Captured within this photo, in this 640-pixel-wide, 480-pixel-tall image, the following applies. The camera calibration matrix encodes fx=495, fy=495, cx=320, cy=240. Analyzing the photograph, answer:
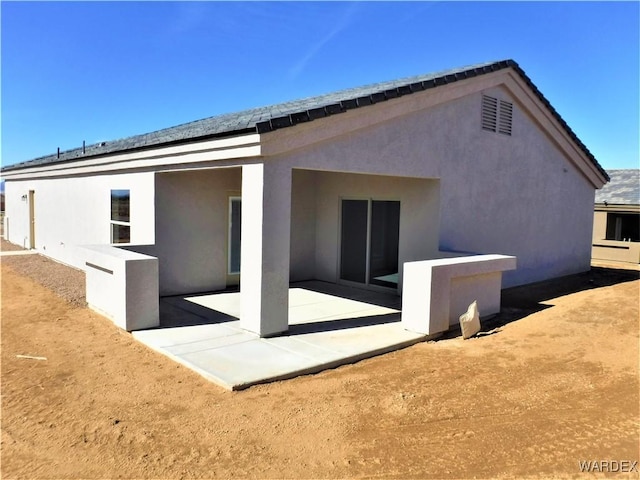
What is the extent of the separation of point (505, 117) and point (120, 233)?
982cm

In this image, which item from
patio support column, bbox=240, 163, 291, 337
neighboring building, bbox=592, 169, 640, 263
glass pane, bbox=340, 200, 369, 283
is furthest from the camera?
neighboring building, bbox=592, 169, 640, 263

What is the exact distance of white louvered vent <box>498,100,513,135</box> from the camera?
12.1m

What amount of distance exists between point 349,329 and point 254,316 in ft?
5.59

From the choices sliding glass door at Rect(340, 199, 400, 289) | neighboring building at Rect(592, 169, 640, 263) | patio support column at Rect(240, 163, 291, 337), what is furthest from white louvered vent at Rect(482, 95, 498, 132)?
neighboring building at Rect(592, 169, 640, 263)

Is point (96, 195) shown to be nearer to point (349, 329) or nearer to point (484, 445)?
point (349, 329)

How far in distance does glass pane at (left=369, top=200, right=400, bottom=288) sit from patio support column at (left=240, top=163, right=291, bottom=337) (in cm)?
443

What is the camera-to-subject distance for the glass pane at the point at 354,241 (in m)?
12.0

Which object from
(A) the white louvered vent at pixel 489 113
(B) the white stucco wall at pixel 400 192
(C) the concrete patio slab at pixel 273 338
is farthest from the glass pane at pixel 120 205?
(A) the white louvered vent at pixel 489 113

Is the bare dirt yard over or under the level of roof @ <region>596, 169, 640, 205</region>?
under

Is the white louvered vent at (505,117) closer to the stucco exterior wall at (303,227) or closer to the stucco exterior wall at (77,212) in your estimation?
the stucco exterior wall at (303,227)

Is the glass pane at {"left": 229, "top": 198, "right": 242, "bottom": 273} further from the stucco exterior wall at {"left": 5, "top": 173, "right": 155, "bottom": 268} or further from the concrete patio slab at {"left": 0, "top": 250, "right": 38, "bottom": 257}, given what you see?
the concrete patio slab at {"left": 0, "top": 250, "right": 38, "bottom": 257}

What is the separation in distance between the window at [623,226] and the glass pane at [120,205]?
21241 millimetres

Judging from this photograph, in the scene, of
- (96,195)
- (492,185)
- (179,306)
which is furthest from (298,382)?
(96,195)

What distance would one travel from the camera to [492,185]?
474 inches
